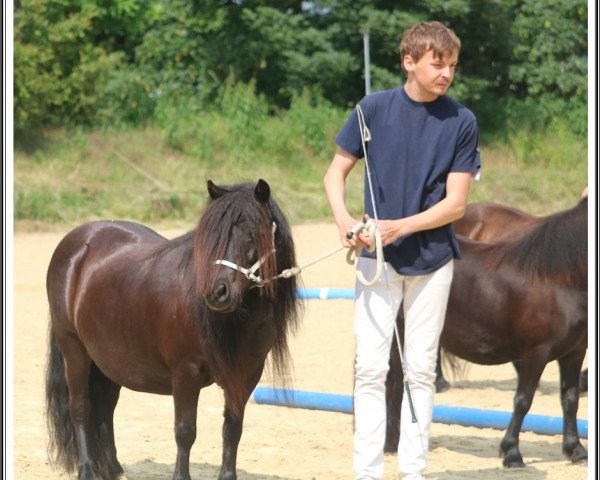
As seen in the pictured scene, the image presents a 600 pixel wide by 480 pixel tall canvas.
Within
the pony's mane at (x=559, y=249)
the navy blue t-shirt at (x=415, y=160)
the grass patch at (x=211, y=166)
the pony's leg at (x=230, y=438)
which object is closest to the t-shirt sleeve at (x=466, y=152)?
the navy blue t-shirt at (x=415, y=160)

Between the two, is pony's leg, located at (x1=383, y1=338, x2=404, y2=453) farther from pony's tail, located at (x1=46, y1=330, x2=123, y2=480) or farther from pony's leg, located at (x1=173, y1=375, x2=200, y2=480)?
pony's leg, located at (x1=173, y1=375, x2=200, y2=480)

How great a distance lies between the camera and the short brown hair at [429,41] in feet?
14.3

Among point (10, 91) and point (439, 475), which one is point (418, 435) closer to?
point (439, 475)

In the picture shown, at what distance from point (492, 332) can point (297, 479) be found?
159cm

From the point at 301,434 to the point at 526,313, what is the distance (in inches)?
65.8

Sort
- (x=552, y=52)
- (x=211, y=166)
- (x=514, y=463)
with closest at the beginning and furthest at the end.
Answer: (x=514, y=463)
(x=211, y=166)
(x=552, y=52)

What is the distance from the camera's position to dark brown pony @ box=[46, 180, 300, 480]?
459 cm

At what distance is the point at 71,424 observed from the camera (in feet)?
18.9

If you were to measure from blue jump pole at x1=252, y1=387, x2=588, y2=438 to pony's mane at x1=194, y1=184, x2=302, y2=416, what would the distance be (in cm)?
155

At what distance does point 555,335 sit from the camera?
20.2ft

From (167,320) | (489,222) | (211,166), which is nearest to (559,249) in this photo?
(167,320)

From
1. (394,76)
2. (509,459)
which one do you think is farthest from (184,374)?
(394,76)

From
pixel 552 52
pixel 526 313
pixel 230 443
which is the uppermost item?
pixel 552 52

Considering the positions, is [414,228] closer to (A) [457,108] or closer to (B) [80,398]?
(A) [457,108]
